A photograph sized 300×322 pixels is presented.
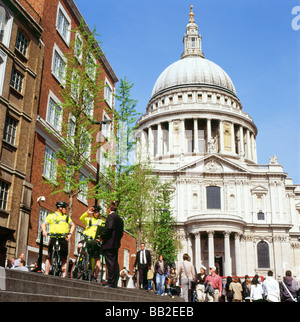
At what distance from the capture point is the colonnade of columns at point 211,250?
2112 inches

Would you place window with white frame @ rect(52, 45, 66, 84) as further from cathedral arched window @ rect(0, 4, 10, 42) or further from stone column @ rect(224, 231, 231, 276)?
stone column @ rect(224, 231, 231, 276)

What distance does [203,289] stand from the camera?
15266mm

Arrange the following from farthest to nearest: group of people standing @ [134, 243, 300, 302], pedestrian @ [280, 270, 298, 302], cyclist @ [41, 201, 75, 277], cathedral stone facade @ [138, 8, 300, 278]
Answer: cathedral stone facade @ [138, 8, 300, 278]
group of people standing @ [134, 243, 300, 302]
pedestrian @ [280, 270, 298, 302]
cyclist @ [41, 201, 75, 277]

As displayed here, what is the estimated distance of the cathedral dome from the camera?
84562 mm

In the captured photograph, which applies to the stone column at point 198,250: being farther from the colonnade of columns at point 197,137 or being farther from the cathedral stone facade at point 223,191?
the colonnade of columns at point 197,137

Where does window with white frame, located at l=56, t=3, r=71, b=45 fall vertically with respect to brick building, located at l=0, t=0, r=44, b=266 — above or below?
above

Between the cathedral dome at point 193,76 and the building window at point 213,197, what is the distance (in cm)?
3050

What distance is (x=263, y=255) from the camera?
192 ft

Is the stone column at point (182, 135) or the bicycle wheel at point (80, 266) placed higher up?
the stone column at point (182, 135)

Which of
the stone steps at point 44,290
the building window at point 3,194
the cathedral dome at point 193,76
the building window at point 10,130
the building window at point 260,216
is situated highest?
the cathedral dome at point 193,76

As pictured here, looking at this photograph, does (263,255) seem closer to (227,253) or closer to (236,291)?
(227,253)

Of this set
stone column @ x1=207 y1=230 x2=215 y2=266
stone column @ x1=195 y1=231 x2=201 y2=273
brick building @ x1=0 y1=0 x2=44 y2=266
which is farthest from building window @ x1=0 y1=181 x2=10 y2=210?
stone column @ x1=195 y1=231 x2=201 y2=273

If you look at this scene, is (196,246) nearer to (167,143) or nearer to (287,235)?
(287,235)

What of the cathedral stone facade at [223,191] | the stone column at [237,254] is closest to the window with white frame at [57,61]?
the cathedral stone facade at [223,191]
